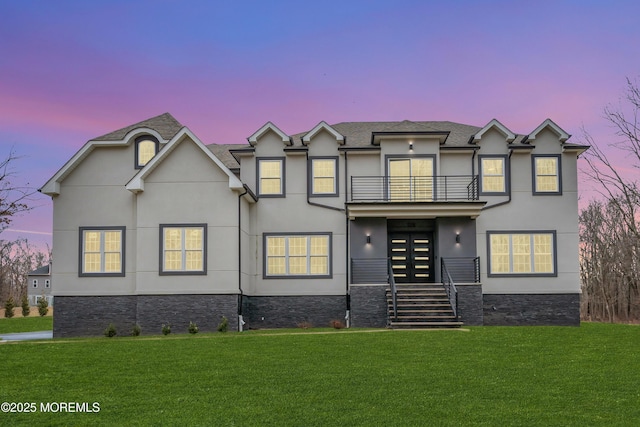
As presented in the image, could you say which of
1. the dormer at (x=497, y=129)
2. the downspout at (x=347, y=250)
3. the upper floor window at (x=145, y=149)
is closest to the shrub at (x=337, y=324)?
the downspout at (x=347, y=250)

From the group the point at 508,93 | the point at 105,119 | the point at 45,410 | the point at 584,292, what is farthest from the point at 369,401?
the point at 584,292

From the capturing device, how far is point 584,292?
54.0 m

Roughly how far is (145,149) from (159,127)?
127cm

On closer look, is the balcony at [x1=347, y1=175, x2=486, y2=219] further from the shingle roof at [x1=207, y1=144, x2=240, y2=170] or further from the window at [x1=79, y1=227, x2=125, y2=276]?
the window at [x1=79, y1=227, x2=125, y2=276]

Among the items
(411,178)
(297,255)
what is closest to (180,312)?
(297,255)

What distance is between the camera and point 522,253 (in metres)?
28.0

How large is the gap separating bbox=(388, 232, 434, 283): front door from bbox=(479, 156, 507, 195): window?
2988mm

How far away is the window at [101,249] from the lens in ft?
88.2

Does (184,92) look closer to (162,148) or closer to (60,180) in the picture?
(162,148)

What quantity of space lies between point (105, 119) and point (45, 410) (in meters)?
22.3

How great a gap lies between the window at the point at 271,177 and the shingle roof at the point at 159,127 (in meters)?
3.66

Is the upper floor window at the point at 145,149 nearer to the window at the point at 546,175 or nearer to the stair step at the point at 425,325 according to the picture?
the stair step at the point at 425,325

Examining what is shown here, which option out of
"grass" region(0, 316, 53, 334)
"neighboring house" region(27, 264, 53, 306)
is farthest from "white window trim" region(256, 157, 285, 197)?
"neighboring house" region(27, 264, 53, 306)

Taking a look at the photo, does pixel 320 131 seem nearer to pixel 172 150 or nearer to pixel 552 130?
pixel 172 150
